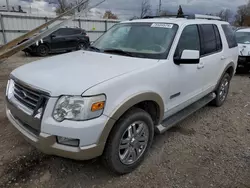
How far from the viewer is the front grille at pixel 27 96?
2180mm

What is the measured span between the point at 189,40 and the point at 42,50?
10978 mm

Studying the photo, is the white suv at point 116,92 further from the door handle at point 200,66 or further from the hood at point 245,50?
the hood at point 245,50

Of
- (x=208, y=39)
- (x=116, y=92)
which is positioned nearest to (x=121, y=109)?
(x=116, y=92)

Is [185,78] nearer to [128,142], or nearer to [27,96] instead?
[128,142]

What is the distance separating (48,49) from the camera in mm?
12797

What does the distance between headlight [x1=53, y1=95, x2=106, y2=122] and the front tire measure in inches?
15.2

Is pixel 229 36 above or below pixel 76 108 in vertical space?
above

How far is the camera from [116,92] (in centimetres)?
216

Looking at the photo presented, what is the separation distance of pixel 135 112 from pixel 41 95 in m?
1.02

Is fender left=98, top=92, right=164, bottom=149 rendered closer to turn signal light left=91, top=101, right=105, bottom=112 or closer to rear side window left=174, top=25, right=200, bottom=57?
turn signal light left=91, top=101, right=105, bottom=112

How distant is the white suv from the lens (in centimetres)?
203

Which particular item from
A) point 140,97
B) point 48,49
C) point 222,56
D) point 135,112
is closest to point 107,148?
point 135,112

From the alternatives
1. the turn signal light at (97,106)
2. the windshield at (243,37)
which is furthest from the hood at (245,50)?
the turn signal light at (97,106)

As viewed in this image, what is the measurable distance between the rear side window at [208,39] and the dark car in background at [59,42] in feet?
29.6
